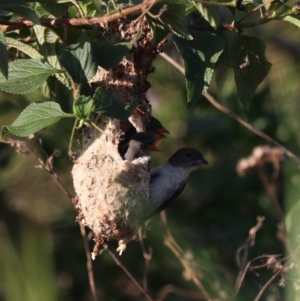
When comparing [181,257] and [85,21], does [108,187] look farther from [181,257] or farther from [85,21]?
[181,257]

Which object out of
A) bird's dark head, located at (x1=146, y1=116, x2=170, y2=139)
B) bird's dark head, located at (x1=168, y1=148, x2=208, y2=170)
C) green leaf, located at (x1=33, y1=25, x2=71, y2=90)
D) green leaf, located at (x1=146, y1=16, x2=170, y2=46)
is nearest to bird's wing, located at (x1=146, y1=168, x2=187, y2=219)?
bird's dark head, located at (x1=168, y1=148, x2=208, y2=170)

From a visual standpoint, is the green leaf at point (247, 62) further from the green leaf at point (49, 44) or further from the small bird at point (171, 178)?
the small bird at point (171, 178)

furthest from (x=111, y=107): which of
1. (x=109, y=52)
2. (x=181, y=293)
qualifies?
(x=181, y=293)

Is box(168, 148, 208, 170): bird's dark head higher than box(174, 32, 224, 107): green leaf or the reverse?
the reverse

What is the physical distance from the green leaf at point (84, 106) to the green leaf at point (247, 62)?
619mm

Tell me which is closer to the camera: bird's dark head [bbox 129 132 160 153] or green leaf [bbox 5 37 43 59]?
green leaf [bbox 5 37 43 59]

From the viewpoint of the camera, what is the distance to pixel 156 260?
5.17m

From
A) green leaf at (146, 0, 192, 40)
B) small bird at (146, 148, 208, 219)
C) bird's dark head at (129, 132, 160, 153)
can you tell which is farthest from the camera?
small bird at (146, 148, 208, 219)

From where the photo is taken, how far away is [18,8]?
2.04 m

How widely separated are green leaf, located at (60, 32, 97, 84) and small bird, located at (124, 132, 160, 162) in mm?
597

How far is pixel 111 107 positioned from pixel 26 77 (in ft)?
0.99

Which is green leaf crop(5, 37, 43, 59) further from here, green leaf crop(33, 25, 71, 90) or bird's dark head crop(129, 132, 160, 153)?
bird's dark head crop(129, 132, 160, 153)

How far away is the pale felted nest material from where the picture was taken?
92.6 inches

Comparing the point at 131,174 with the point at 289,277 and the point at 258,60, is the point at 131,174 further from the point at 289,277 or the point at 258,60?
the point at 289,277
